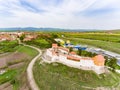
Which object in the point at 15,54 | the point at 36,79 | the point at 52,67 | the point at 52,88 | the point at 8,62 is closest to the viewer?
the point at 52,88

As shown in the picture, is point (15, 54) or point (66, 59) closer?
point (66, 59)

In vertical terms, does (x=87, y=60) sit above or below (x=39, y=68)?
above

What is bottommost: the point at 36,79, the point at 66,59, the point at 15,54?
the point at 15,54

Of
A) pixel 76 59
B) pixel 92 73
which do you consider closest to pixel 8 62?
pixel 76 59

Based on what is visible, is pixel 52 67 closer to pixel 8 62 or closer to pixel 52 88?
pixel 52 88

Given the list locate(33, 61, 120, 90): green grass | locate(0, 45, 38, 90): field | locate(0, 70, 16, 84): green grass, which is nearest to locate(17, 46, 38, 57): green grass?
locate(0, 45, 38, 90): field

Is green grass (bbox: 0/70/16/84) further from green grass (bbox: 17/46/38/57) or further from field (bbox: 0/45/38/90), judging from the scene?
green grass (bbox: 17/46/38/57)

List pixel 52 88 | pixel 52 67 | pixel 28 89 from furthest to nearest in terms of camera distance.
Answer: pixel 52 67 < pixel 28 89 < pixel 52 88

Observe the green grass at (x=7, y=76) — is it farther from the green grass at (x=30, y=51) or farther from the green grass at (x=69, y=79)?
the green grass at (x=30, y=51)
